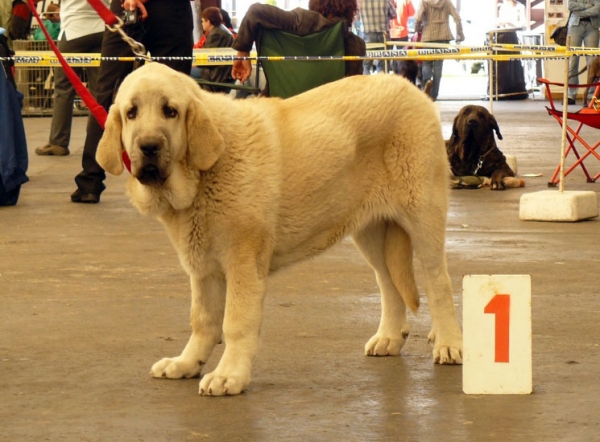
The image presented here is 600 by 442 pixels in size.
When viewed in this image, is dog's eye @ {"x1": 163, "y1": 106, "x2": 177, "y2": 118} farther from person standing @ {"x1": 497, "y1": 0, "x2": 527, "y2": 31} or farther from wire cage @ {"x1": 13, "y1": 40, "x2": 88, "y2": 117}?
person standing @ {"x1": 497, "y1": 0, "x2": 527, "y2": 31}

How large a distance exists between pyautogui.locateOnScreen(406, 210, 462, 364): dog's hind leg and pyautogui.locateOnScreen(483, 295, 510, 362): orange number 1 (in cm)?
49

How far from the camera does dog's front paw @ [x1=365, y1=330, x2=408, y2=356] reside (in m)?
4.83

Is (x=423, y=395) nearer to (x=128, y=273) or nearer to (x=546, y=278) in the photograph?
(x=546, y=278)

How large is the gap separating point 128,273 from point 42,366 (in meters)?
2.03

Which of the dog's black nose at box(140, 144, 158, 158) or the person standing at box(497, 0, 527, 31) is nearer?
the dog's black nose at box(140, 144, 158, 158)

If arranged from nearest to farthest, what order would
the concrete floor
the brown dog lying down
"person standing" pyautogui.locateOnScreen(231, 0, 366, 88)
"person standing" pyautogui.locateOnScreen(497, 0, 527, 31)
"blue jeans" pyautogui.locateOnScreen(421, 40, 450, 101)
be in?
1. the concrete floor
2. the brown dog lying down
3. "person standing" pyautogui.locateOnScreen(231, 0, 366, 88)
4. "blue jeans" pyautogui.locateOnScreen(421, 40, 450, 101)
5. "person standing" pyautogui.locateOnScreen(497, 0, 527, 31)

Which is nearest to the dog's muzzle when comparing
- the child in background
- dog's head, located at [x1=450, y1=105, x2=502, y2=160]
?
dog's head, located at [x1=450, y1=105, x2=502, y2=160]

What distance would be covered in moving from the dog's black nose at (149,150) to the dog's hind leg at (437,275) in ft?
3.80

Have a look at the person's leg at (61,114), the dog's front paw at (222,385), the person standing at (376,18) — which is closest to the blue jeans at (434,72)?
the person standing at (376,18)

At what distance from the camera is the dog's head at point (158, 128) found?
4.09 m

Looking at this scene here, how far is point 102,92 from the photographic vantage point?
28.8 ft

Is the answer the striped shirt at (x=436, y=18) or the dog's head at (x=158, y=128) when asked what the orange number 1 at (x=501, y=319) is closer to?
the dog's head at (x=158, y=128)

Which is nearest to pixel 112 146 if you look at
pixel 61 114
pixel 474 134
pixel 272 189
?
pixel 272 189

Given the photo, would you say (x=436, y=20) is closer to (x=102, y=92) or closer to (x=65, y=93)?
(x=65, y=93)
